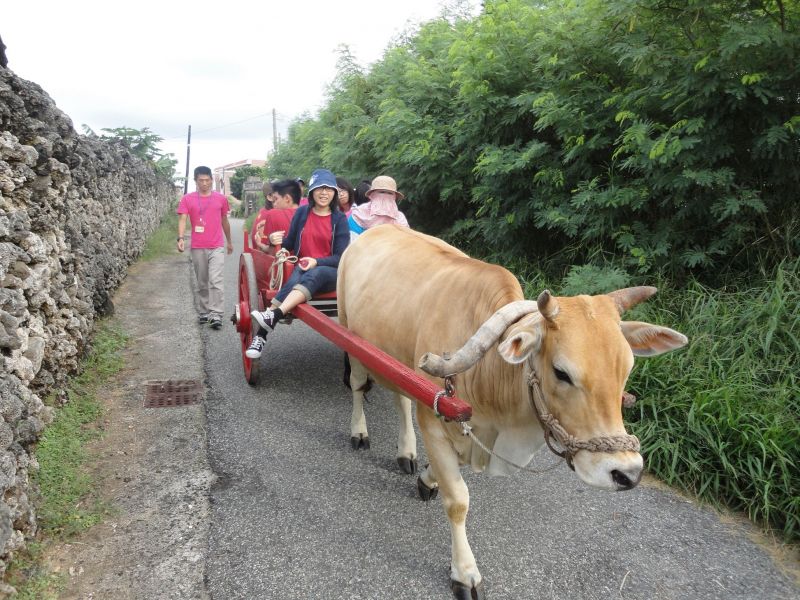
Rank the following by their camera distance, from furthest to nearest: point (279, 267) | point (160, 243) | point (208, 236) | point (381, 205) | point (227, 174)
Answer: point (227, 174) < point (160, 243) < point (208, 236) < point (381, 205) < point (279, 267)

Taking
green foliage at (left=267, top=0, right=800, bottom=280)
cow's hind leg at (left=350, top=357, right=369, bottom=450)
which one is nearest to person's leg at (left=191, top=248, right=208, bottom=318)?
green foliage at (left=267, top=0, right=800, bottom=280)

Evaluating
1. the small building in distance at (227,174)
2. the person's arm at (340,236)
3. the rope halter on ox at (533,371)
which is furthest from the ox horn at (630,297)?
the small building in distance at (227,174)

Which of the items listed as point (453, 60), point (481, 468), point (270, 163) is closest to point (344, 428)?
point (481, 468)

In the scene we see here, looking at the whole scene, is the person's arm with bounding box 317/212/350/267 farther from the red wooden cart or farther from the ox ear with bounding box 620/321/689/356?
the ox ear with bounding box 620/321/689/356

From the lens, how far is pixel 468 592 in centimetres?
252

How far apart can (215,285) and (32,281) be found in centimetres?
331

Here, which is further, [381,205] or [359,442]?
[381,205]

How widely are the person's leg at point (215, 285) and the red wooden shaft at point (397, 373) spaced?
11.1 ft

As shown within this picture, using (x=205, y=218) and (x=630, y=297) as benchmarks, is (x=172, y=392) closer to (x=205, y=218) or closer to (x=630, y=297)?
(x=205, y=218)

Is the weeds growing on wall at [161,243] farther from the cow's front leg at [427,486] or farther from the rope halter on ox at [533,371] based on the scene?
the rope halter on ox at [533,371]

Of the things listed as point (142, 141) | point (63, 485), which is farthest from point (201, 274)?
point (142, 141)

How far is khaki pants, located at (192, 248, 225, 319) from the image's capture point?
681 cm

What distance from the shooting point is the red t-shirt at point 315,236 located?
4754 millimetres

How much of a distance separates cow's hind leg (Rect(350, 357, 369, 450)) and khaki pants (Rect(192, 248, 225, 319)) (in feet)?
10.9
